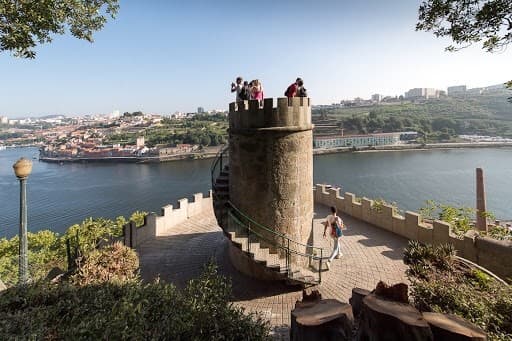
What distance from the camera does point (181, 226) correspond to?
11.9 m

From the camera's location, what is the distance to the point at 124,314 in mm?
3195

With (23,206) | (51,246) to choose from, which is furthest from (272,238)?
(51,246)

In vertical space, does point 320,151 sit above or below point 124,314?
above

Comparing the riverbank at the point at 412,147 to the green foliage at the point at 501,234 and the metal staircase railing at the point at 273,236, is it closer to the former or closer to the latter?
the green foliage at the point at 501,234

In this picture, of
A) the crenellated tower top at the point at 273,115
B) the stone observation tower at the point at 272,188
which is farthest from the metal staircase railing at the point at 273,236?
the crenellated tower top at the point at 273,115

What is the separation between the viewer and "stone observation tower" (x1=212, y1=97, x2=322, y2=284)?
727 centimetres

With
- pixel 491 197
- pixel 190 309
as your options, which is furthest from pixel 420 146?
pixel 190 309

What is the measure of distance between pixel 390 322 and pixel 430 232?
7784 millimetres

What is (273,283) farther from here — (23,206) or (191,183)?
(191,183)

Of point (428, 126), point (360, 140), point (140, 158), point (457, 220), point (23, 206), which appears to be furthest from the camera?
point (428, 126)

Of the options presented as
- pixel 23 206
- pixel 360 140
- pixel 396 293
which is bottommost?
pixel 396 293

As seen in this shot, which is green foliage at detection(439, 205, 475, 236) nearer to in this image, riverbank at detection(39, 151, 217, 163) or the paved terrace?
the paved terrace

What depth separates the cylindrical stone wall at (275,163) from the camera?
7305 mm

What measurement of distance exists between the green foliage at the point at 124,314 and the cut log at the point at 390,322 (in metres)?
1.09
